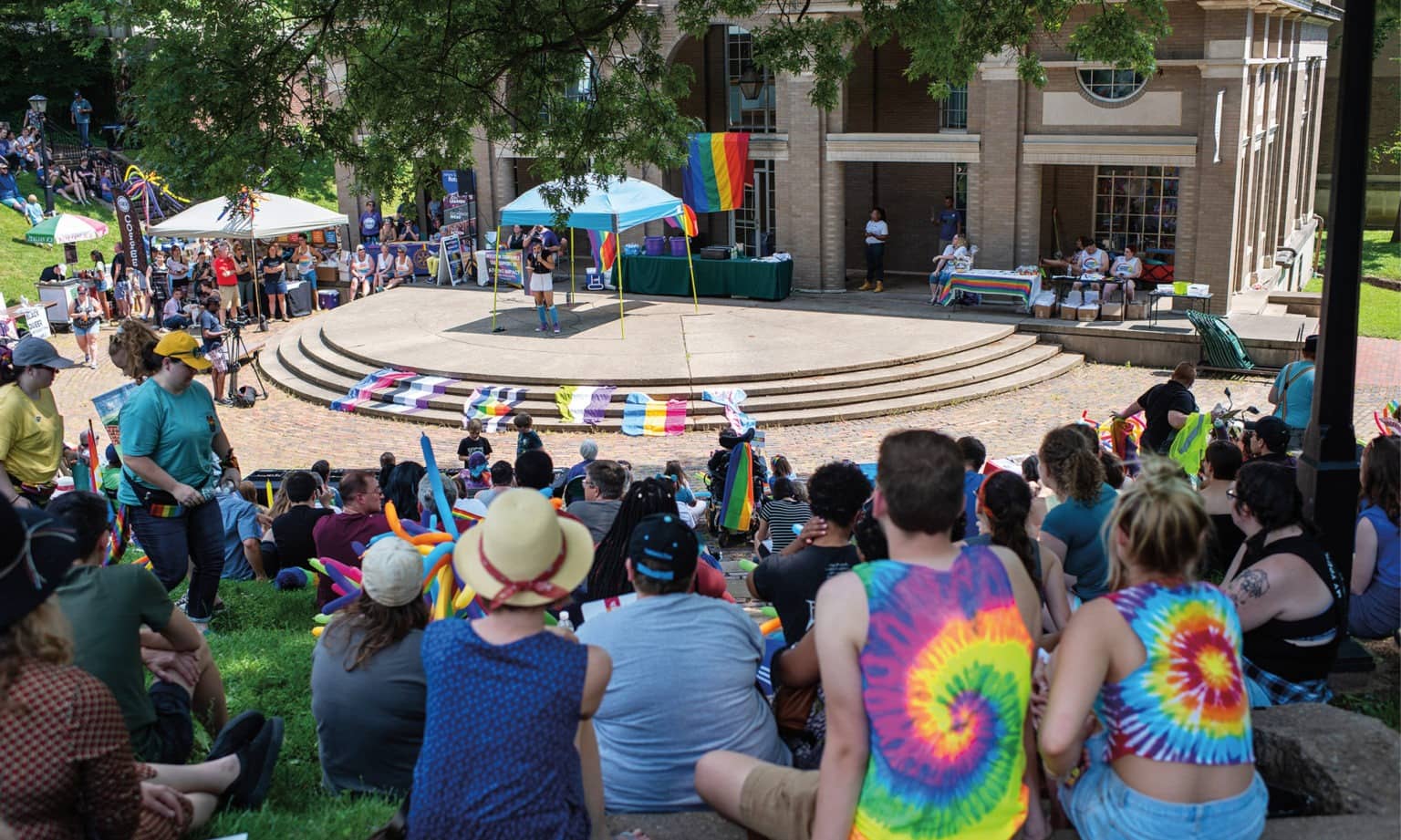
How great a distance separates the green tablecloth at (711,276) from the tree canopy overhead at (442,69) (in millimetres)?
9609

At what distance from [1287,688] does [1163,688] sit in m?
1.99

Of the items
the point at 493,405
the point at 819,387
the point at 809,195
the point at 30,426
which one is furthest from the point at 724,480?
the point at 809,195

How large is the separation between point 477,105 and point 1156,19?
6863 millimetres

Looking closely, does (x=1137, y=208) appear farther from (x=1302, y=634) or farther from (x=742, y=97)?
(x=1302, y=634)

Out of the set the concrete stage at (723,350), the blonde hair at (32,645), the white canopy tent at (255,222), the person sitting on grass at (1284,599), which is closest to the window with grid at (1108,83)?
the concrete stage at (723,350)

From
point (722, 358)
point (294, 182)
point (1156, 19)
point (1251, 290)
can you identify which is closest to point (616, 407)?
point (722, 358)

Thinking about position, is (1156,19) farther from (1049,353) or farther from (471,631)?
(471,631)

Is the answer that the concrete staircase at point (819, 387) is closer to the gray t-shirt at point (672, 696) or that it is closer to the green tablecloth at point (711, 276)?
the green tablecloth at point (711, 276)

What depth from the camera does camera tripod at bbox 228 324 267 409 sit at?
779 inches

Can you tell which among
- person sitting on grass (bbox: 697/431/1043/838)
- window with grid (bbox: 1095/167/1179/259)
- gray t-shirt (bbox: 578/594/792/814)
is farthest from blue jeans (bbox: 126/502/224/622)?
window with grid (bbox: 1095/167/1179/259)

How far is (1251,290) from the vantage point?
77.4ft

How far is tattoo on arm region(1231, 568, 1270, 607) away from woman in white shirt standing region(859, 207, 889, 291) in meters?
20.4

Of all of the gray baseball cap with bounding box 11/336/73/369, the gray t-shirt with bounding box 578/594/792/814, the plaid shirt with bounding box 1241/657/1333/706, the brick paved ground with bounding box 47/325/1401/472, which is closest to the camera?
the gray t-shirt with bounding box 578/594/792/814

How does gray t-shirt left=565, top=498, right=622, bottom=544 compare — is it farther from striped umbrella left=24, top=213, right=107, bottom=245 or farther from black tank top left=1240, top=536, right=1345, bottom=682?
striped umbrella left=24, top=213, right=107, bottom=245
